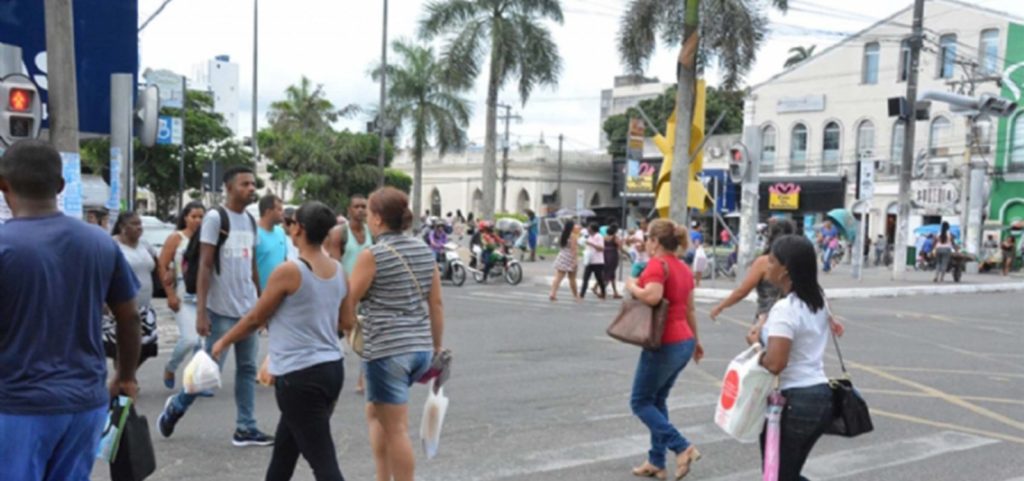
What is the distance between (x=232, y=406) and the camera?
793cm

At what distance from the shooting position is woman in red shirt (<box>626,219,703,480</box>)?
606 centimetres

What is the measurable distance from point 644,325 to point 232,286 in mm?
2997

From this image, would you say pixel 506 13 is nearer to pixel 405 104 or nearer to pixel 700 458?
pixel 405 104

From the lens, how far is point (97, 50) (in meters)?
16.9

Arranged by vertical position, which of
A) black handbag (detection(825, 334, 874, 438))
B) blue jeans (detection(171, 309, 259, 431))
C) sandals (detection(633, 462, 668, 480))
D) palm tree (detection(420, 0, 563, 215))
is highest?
palm tree (detection(420, 0, 563, 215))

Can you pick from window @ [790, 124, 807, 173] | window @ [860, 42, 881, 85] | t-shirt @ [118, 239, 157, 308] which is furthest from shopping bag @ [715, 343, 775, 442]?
window @ [790, 124, 807, 173]

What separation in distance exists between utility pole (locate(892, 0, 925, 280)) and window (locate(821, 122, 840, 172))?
853 inches

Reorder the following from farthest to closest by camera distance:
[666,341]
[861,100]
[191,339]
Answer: [861,100]
[191,339]
[666,341]

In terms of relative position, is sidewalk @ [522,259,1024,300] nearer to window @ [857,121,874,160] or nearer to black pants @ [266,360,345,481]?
black pants @ [266,360,345,481]

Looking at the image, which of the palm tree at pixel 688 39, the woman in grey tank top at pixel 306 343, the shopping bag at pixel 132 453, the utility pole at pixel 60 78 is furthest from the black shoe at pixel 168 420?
the palm tree at pixel 688 39

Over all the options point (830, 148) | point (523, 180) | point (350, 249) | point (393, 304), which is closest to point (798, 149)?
point (830, 148)

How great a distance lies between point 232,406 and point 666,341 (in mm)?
3866

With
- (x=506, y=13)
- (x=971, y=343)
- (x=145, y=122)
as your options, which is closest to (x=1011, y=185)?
(x=506, y=13)

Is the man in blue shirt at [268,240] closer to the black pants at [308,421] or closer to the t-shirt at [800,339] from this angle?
the black pants at [308,421]
